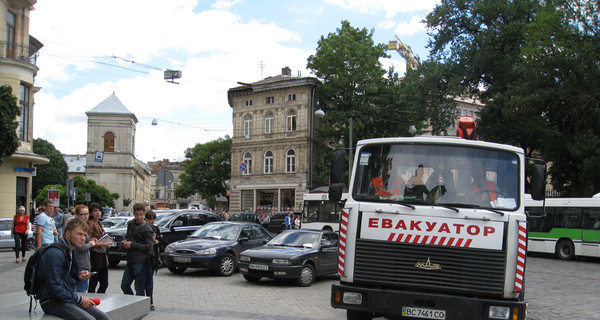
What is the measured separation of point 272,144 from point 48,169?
1426 inches

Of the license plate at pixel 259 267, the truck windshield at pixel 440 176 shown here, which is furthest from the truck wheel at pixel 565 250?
the truck windshield at pixel 440 176

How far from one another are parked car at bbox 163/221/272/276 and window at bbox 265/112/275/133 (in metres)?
40.2

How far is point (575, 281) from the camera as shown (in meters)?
16.6

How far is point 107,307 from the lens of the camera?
7273 mm

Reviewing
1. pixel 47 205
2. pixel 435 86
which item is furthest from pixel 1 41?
pixel 435 86

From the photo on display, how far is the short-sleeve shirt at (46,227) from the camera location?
14.2m

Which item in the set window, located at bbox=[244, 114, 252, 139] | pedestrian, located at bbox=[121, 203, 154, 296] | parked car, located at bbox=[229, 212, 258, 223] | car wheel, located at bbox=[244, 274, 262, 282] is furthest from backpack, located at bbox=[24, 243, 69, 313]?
window, located at bbox=[244, 114, 252, 139]

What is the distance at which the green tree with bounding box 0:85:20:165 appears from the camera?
23734 mm

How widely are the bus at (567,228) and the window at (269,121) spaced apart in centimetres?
3470

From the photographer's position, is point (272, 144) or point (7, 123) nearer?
point (7, 123)

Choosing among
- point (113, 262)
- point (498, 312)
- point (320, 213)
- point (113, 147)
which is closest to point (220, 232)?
point (113, 262)

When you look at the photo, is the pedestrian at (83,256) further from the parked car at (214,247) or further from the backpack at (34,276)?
the parked car at (214,247)

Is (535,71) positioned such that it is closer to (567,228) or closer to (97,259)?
(567,228)

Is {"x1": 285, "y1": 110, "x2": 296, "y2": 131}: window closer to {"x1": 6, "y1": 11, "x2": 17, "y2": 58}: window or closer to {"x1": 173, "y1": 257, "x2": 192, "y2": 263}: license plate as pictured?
{"x1": 6, "y1": 11, "x2": 17, "y2": 58}: window
